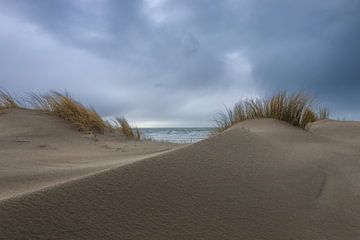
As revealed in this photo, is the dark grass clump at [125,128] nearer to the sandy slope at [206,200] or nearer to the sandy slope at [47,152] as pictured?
the sandy slope at [47,152]

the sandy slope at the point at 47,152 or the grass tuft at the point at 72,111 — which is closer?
the sandy slope at the point at 47,152

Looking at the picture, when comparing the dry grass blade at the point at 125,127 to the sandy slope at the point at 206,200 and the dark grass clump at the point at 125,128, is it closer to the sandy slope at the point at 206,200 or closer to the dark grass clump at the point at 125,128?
the dark grass clump at the point at 125,128

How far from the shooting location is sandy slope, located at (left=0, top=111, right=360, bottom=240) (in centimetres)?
→ 169

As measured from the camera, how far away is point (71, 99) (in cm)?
646

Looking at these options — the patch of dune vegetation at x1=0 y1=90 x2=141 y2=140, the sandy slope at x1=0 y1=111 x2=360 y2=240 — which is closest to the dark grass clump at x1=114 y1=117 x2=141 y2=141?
the patch of dune vegetation at x1=0 y1=90 x2=141 y2=140

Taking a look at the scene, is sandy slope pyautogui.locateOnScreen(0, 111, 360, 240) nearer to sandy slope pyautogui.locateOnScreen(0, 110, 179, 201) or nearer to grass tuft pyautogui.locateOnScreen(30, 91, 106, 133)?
sandy slope pyautogui.locateOnScreen(0, 110, 179, 201)

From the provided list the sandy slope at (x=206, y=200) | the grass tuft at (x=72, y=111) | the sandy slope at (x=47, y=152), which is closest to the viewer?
the sandy slope at (x=206, y=200)

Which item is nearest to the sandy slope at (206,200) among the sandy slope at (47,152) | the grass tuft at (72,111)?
the sandy slope at (47,152)

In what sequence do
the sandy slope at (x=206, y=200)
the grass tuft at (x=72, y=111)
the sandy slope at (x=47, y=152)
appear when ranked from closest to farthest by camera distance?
the sandy slope at (x=206, y=200) < the sandy slope at (x=47, y=152) < the grass tuft at (x=72, y=111)

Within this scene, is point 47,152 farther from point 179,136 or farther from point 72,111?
point 179,136

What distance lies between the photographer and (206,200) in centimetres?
211

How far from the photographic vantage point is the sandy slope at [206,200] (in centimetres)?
169

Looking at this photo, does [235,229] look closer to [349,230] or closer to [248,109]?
[349,230]

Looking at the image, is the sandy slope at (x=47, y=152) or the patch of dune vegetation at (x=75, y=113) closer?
the sandy slope at (x=47, y=152)
